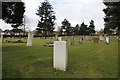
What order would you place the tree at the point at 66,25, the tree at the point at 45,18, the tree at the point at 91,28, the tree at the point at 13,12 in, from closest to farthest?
the tree at the point at 13,12 → the tree at the point at 45,18 → the tree at the point at 91,28 → the tree at the point at 66,25

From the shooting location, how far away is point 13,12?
29141 millimetres

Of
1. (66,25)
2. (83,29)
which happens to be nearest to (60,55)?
(83,29)

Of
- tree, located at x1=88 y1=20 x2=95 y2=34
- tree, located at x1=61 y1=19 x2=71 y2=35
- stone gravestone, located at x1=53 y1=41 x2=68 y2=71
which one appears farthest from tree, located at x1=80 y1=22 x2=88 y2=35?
stone gravestone, located at x1=53 y1=41 x2=68 y2=71

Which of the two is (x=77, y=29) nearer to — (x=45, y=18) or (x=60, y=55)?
(x=45, y=18)

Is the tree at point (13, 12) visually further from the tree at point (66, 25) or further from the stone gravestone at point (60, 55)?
the tree at point (66, 25)

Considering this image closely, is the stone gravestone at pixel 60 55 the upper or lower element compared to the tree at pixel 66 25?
lower

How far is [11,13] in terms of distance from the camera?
28.9m

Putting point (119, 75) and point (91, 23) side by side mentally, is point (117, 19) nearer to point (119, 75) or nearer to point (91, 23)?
point (119, 75)

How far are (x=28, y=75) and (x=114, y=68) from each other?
465 centimetres

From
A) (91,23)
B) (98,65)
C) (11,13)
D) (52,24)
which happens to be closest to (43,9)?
(52,24)

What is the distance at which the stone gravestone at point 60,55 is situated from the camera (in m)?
12.4

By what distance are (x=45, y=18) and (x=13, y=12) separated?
76.1m

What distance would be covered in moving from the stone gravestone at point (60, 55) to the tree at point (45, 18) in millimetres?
87825

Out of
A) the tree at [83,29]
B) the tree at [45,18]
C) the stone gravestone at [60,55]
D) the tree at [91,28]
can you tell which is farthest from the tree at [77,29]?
the stone gravestone at [60,55]
